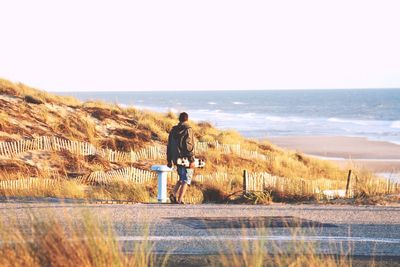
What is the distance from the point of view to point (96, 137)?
2289cm

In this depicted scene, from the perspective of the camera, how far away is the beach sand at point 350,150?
34.8m

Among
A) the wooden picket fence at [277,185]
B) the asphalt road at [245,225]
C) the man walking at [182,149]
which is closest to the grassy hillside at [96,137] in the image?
the wooden picket fence at [277,185]

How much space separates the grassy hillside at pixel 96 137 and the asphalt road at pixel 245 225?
18.9 ft

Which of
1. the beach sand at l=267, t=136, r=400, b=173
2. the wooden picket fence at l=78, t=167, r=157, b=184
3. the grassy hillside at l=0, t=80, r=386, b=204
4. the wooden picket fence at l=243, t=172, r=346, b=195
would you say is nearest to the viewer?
the wooden picket fence at l=243, t=172, r=346, b=195

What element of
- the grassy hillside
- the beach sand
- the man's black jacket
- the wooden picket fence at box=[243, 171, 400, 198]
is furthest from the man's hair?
the beach sand

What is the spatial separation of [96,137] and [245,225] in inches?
544

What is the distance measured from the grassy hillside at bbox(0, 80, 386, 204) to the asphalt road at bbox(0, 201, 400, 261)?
18.9 feet

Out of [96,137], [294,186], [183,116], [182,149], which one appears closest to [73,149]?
[96,137]

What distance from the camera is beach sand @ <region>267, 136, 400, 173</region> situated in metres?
34.8

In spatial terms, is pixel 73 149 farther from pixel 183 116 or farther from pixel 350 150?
pixel 350 150

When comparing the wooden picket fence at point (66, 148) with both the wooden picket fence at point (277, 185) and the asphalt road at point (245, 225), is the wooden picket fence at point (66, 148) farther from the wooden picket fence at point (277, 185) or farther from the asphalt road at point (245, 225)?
the asphalt road at point (245, 225)

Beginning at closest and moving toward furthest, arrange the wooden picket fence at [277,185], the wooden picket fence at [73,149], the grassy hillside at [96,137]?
the wooden picket fence at [277,185], the grassy hillside at [96,137], the wooden picket fence at [73,149]

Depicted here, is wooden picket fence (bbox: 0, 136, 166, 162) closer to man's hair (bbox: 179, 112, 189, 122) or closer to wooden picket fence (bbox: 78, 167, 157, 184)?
wooden picket fence (bbox: 78, 167, 157, 184)

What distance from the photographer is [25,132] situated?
835 inches
